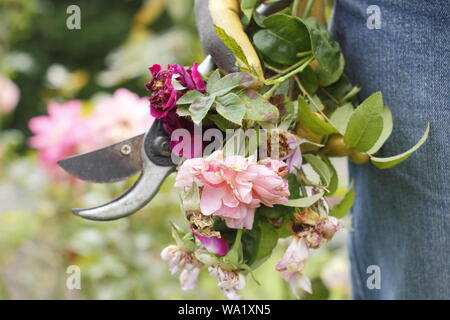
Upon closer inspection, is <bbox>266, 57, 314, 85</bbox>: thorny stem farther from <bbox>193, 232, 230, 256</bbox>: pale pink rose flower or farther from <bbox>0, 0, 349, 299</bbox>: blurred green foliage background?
<bbox>0, 0, 349, 299</bbox>: blurred green foliage background

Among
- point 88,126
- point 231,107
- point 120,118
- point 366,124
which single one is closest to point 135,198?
point 231,107

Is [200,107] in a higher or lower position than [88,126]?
lower

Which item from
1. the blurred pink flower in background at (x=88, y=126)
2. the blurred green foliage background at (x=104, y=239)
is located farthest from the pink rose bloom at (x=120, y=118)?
Answer: the blurred green foliage background at (x=104, y=239)

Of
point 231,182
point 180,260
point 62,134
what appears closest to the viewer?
point 231,182

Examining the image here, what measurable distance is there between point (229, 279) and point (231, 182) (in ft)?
0.40

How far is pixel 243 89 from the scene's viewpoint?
584 millimetres

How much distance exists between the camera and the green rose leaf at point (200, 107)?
0.55m

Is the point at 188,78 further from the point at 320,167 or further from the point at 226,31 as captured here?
the point at 320,167

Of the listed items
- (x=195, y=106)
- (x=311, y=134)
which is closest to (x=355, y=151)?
(x=311, y=134)

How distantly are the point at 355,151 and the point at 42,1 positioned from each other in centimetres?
284

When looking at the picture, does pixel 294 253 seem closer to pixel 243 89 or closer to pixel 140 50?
pixel 243 89

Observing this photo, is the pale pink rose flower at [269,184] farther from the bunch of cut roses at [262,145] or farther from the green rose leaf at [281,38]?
the green rose leaf at [281,38]

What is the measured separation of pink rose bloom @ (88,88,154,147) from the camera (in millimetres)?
1172

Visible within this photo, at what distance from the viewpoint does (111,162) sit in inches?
25.6
